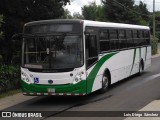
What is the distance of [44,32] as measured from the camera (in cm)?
1259

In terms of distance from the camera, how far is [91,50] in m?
13.0

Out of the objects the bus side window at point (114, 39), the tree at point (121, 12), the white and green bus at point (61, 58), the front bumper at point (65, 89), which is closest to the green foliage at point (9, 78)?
the white and green bus at point (61, 58)

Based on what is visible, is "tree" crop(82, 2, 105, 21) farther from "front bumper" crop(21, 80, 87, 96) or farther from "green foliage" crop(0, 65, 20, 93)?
"front bumper" crop(21, 80, 87, 96)

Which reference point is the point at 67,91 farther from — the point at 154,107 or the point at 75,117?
the point at 154,107

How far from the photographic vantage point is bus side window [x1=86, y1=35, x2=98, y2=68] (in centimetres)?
1260

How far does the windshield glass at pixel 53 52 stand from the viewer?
12180 millimetres

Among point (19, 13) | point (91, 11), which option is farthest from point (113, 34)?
point (91, 11)

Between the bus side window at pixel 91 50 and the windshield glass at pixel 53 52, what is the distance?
43cm

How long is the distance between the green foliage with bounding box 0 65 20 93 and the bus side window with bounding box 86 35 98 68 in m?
3.95

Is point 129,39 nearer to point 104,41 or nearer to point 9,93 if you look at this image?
point 104,41

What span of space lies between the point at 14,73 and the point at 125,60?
197 inches

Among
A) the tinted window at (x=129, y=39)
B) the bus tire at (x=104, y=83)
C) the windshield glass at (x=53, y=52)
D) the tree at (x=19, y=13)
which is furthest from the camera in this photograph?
the tree at (x=19, y=13)

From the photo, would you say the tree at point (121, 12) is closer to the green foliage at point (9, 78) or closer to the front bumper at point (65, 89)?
the green foliage at point (9, 78)

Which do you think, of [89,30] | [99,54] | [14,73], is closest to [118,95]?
[99,54]
